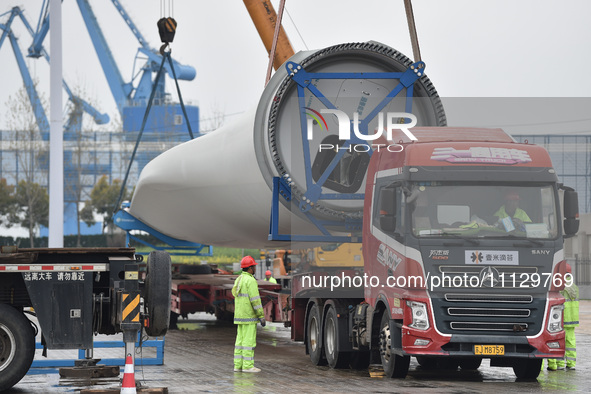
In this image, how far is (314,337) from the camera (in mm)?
14477

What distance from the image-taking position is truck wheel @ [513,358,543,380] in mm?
12125

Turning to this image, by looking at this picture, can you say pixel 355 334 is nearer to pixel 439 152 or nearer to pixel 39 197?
pixel 439 152

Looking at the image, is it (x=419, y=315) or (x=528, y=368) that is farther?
(x=528, y=368)

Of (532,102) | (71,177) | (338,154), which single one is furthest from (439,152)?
(71,177)

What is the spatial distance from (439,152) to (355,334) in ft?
9.50

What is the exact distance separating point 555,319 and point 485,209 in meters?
1.54

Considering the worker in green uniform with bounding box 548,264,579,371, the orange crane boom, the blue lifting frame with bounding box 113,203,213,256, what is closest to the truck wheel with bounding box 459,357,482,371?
the worker in green uniform with bounding box 548,264,579,371

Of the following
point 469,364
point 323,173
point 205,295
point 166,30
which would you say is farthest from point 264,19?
point 469,364

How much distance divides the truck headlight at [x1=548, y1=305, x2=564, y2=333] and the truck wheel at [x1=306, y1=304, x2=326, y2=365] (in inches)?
147

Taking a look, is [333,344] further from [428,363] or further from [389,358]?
[389,358]

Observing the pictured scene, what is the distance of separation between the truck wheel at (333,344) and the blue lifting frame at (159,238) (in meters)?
10.4

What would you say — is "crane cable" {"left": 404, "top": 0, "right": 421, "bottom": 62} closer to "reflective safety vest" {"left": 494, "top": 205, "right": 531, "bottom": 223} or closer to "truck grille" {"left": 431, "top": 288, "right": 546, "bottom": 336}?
"reflective safety vest" {"left": 494, "top": 205, "right": 531, "bottom": 223}

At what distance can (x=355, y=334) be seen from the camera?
13.0 metres

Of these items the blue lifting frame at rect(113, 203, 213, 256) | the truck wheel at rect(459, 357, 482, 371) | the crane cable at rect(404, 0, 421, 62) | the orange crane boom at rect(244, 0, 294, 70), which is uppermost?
the orange crane boom at rect(244, 0, 294, 70)
